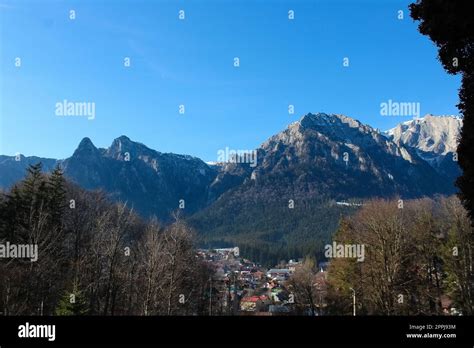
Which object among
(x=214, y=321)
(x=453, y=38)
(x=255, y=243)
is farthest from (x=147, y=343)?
(x=255, y=243)

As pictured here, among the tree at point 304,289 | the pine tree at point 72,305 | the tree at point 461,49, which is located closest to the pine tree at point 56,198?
the pine tree at point 72,305

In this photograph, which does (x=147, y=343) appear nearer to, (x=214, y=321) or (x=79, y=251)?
(x=214, y=321)

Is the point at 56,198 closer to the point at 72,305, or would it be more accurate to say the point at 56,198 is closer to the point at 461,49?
the point at 72,305

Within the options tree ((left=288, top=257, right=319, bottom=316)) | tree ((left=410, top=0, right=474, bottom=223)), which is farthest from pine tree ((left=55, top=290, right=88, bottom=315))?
tree ((left=288, top=257, right=319, bottom=316))

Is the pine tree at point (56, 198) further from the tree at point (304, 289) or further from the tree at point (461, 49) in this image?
the tree at point (461, 49)

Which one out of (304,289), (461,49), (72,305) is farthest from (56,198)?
(461,49)

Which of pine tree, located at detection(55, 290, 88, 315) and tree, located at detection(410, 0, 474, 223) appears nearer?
tree, located at detection(410, 0, 474, 223)

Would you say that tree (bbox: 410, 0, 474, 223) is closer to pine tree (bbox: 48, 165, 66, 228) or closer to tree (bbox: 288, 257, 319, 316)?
pine tree (bbox: 48, 165, 66, 228)

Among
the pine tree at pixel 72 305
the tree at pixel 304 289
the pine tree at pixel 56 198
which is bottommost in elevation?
the tree at pixel 304 289
